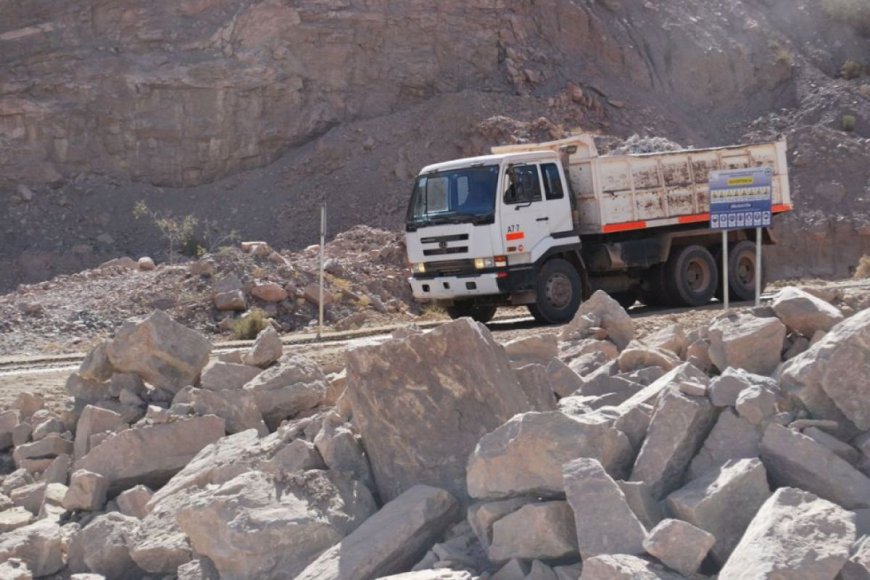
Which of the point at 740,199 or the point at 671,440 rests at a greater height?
the point at 740,199

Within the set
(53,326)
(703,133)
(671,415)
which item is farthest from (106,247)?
(671,415)

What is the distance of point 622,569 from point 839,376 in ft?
7.20

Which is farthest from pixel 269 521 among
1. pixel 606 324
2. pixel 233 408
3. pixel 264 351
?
pixel 606 324

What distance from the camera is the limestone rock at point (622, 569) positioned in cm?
525

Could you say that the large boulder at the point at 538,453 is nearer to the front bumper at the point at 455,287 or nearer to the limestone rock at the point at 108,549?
the limestone rock at the point at 108,549

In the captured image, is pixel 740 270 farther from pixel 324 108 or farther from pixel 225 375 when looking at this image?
pixel 324 108

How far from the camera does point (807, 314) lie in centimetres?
834

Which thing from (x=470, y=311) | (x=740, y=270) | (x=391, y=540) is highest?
(x=740, y=270)

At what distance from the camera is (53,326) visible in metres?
23.1

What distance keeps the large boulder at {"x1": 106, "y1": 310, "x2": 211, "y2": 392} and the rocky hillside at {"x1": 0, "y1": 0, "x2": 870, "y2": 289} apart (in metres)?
22.7

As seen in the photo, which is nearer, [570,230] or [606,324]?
[606,324]

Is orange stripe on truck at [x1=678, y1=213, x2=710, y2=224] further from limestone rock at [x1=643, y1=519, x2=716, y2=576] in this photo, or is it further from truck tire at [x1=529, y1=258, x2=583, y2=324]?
limestone rock at [x1=643, y1=519, x2=716, y2=576]

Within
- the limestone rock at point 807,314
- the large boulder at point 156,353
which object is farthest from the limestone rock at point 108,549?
the limestone rock at point 807,314

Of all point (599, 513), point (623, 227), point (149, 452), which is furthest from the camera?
point (623, 227)
